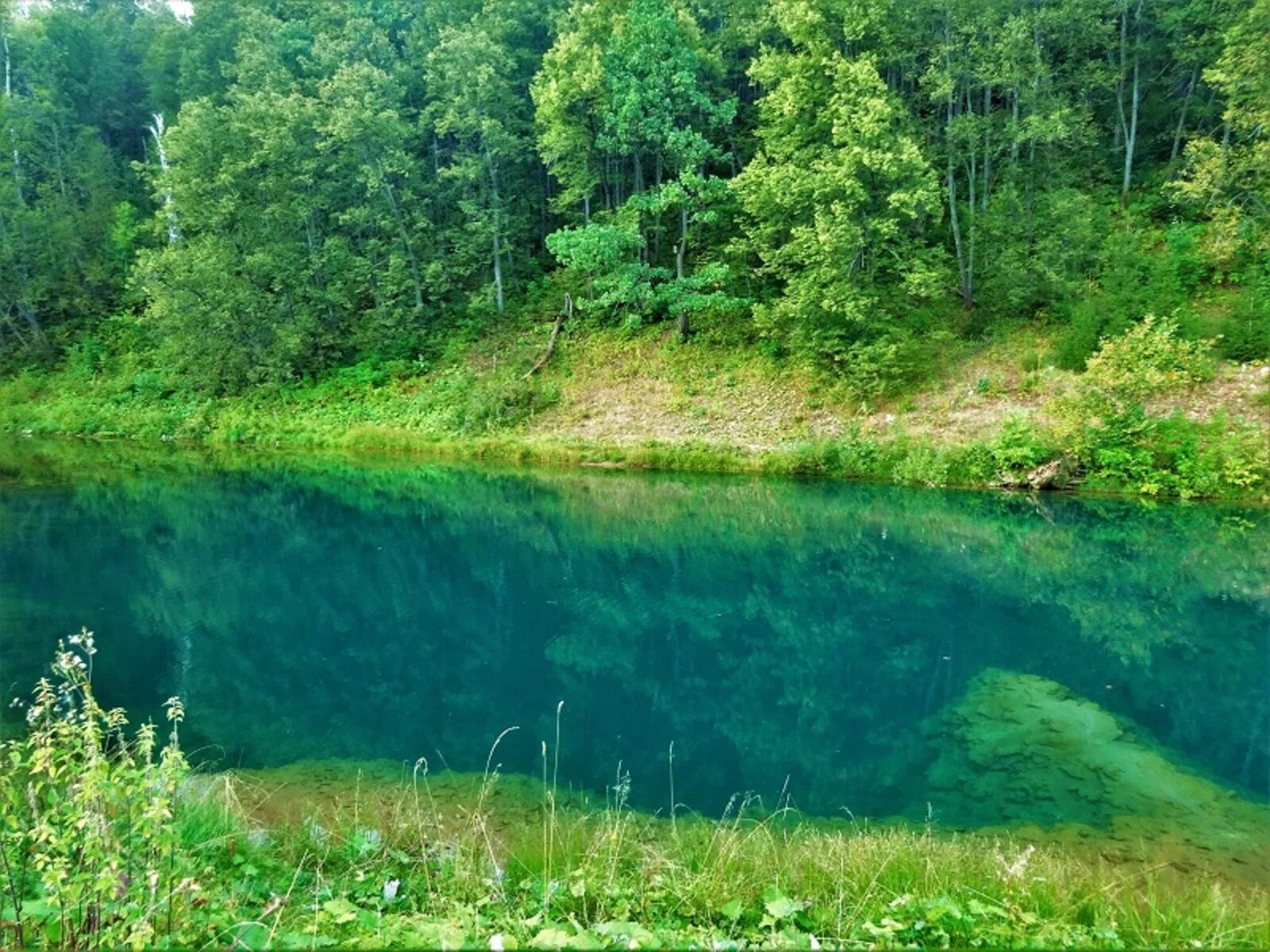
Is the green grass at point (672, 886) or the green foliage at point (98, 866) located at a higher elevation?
the green foliage at point (98, 866)

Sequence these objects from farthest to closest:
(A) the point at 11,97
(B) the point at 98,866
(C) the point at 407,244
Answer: (A) the point at 11,97 < (C) the point at 407,244 < (B) the point at 98,866

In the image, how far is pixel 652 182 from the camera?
1253 inches

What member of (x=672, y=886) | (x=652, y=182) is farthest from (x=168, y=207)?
(x=672, y=886)

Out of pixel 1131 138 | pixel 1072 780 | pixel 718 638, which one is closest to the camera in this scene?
pixel 1072 780

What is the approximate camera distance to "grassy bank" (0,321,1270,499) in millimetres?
17688

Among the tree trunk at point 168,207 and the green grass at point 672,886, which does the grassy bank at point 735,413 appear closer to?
the tree trunk at point 168,207

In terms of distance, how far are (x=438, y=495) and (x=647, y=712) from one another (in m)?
13.4

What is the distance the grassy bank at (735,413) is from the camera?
17688 millimetres

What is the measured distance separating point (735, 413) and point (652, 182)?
1316cm

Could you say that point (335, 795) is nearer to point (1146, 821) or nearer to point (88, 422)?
point (1146, 821)

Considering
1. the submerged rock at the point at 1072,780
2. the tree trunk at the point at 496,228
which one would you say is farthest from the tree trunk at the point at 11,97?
the submerged rock at the point at 1072,780

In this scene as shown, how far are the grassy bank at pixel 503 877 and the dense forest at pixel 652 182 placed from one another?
60.2ft

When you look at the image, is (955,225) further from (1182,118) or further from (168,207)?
(168,207)

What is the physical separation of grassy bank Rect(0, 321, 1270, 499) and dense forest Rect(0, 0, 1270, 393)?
4.09 feet
